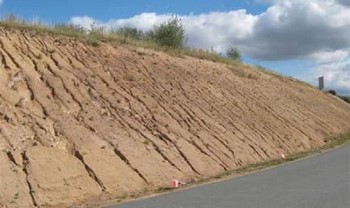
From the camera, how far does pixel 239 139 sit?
2355cm

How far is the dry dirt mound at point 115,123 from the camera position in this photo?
46.8 feet

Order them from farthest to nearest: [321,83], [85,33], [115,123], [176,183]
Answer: [321,83]
[85,33]
[115,123]
[176,183]

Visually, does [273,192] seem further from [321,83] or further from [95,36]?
[321,83]

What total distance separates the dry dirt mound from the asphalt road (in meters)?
2.14

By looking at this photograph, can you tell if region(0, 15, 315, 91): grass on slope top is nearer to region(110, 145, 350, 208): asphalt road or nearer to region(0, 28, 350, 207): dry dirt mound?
region(0, 28, 350, 207): dry dirt mound

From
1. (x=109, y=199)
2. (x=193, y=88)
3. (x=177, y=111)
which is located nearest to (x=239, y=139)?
(x=177, y=111)

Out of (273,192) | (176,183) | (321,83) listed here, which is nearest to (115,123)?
(176,183)

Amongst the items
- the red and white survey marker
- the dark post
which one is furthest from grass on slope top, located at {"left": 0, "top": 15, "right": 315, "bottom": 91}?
the dark post

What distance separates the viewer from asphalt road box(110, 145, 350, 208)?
11.0m

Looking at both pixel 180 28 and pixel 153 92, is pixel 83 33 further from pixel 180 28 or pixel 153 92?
pixel 180 28

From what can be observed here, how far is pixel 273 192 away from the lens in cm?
1237

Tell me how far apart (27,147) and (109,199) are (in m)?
2.63

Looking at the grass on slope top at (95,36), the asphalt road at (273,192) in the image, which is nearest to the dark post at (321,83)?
the grass on slope top at (95,36)

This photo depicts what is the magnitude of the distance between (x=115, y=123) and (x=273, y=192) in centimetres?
758
